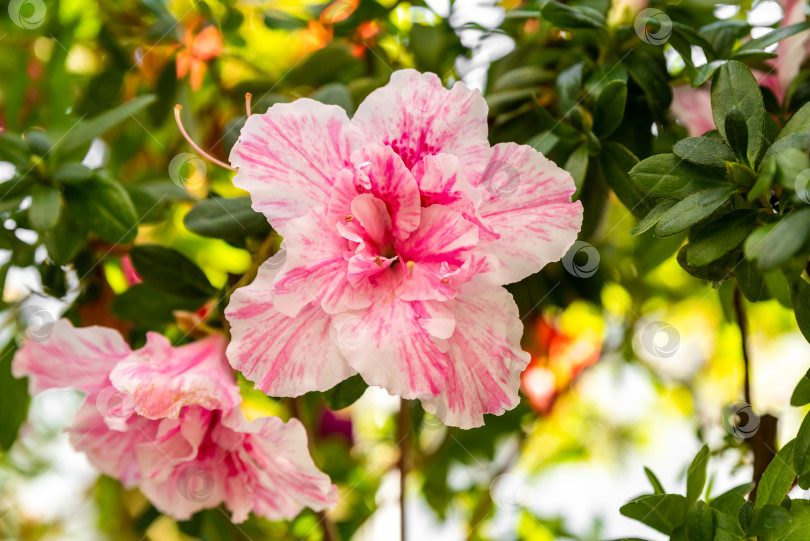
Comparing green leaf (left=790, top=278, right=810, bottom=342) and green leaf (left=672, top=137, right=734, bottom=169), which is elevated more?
green leaf (left=672, top=137, right=734, bottom=169)

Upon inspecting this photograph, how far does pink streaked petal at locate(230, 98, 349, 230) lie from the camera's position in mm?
546

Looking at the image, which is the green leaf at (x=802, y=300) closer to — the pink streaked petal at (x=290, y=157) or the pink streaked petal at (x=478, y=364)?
the pink streaked petal at (x=478, y=364)

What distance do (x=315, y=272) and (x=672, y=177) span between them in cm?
27

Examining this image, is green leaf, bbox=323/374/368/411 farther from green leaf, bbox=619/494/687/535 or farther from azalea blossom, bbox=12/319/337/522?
green leaf, bbox=619/494/687/535

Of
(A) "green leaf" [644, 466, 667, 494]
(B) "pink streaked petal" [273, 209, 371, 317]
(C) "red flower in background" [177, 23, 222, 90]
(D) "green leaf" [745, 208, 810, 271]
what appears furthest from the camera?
(C) "red flower in background" [177, 23, 222, 90]

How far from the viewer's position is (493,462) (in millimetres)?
1211

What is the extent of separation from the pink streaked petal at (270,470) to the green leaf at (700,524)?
28 centimetres

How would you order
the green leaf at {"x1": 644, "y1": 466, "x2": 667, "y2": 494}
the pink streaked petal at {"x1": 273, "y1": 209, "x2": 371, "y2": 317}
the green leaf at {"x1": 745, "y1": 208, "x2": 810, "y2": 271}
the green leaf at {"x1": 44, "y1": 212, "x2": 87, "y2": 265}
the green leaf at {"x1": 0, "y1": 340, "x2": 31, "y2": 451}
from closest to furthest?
1. the green leaf at {"x1": 745, "y1": 208, "x2": 810, "y2": 271}
2. the pink streaked petal at {"x1": 273, "y1": 209, "x2": 371, "y2": 317}
3. the green leaf at {"x1": 644, "y1": 466, "x2": 667, "y2": 494}
4. the green leaf at {"x1": 44, "y1": 212, "x2": 87, "y2": 265}
5. the green leaf at {"x1": 0, "y1": 340, "x2": 31, "y2": 451}

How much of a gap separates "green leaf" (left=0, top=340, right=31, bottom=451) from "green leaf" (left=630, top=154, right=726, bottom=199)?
0.71m

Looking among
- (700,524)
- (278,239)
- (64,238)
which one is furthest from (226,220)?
(700,524)

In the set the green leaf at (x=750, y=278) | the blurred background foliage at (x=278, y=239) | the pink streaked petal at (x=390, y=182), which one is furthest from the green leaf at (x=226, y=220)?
the green leaf at (x=750, y=278)

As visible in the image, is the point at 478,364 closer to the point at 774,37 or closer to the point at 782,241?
the point at 782,241

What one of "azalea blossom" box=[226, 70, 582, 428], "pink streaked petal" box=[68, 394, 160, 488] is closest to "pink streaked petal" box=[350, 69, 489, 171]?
A: "azalea blossom" box=[226, 70, 582, 428]

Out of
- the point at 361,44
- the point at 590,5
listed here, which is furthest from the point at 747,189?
the point at 361,44
